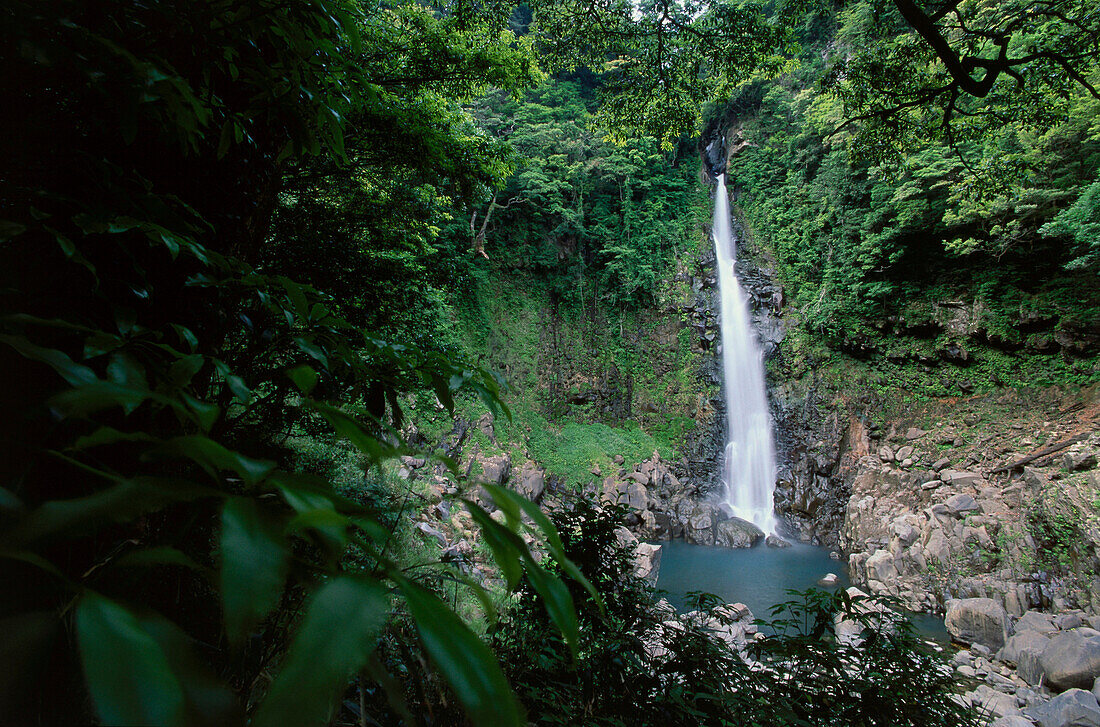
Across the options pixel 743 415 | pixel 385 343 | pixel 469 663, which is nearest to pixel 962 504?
pixel 743 415

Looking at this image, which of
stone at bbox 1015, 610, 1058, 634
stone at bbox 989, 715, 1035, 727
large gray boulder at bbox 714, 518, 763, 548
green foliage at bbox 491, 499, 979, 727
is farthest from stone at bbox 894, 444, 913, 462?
green foliage at bbox 491, 499, 979, 727

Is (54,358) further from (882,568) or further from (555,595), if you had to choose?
(882,568)

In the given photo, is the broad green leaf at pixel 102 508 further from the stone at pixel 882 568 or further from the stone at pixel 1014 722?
the stone at pixel 882 568

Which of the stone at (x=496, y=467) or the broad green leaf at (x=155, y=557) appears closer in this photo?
the broad green leaf at (x=155, y=557)

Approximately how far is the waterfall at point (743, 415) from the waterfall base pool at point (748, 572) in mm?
1948

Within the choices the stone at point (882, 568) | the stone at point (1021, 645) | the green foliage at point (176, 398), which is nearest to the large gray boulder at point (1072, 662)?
the stone at point (1021, 645)

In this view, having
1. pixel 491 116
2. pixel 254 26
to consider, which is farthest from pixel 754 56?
pixel 491 116

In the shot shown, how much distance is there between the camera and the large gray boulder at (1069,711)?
12.1ft

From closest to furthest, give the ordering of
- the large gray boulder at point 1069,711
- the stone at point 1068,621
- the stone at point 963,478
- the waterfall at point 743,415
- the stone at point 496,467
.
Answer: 1. the large gray boulder at point 1069,711
2. the stone at point 1068,621
3. the stone at point 963,478
4. the stone at point 496,467
5. the waterfall at point 743,415

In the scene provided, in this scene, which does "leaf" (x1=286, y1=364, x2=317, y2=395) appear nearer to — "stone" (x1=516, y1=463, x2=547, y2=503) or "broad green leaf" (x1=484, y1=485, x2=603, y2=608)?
"broad green leaf" (x1=484, y1=485, x2=603, y2=608)

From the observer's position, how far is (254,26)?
2.84 feet

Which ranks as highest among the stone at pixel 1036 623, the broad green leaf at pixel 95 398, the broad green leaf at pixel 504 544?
the broad green leaf at pixel 95 398

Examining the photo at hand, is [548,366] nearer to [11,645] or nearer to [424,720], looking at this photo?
[424,720]

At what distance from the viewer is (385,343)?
0.96m
